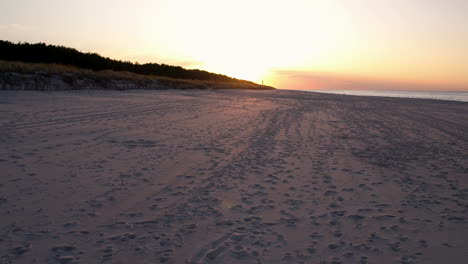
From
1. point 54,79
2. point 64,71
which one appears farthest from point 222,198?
point 64,71

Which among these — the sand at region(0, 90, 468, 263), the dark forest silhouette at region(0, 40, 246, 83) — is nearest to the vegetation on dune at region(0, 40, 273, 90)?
the dark forest silhouette at region(0, 40, 246, 83)

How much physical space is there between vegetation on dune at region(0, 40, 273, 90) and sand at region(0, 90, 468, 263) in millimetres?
7805

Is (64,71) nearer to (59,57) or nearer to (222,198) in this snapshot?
(59,57)

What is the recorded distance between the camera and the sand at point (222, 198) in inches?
85.8

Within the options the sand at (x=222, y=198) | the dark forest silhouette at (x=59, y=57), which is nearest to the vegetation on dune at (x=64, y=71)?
Result: the dark forest silhouette at (x=59, y=57)

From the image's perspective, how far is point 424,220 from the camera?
2.72 meters

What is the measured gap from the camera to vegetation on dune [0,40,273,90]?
490 inches

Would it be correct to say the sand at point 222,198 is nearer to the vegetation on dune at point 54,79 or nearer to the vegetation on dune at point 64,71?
the vegetation on dune at point 54,79

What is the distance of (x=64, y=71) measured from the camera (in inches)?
594

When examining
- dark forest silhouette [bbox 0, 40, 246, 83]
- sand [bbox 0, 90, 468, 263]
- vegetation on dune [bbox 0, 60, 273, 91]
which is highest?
dark forest silhouette [bbox 0, 40, 246, 83]

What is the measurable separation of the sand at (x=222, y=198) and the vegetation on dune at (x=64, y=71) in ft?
25.6

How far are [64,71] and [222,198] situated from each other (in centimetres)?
1518

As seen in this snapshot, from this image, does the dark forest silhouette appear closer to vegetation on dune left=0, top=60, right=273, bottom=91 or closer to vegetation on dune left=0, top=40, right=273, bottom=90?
vegetation on dune left=0, top=40, right=273, bottom=90

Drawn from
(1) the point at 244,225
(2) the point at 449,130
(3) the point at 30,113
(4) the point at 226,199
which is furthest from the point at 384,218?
(3) the point at 30,113
